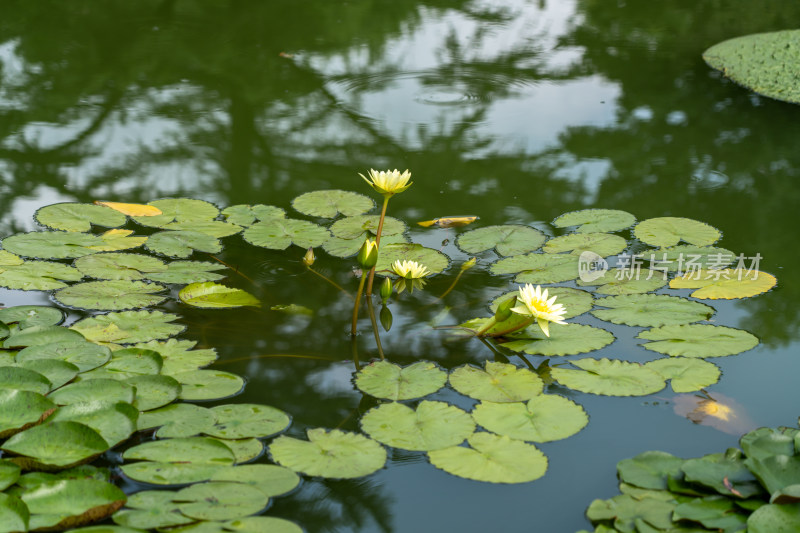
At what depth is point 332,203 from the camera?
103 inches

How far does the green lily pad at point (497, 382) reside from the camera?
1.70 meters

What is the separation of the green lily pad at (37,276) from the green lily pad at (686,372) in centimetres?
160

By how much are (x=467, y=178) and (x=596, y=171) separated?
0.52 m

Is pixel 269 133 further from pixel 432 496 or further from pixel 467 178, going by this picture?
pixel 432 496

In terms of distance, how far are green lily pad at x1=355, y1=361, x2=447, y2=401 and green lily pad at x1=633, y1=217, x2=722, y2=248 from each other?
1007 millimetres

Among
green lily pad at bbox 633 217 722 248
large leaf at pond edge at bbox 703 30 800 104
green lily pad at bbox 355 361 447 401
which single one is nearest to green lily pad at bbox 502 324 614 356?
green lily pad at bbox 355 361 447 401

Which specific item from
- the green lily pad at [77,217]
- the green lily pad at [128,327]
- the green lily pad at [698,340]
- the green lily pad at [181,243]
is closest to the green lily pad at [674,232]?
the green lily pad at [698,340]

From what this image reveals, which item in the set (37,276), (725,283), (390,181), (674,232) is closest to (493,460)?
(390,181)

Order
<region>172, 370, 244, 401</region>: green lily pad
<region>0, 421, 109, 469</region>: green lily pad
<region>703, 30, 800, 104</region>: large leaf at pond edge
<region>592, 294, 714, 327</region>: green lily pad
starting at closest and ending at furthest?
<region>0, 421, 109, 469</region>: green lily pad → <region>172, 370, 244, 401</region>: green lily pad → <region>592, 294, 714, 327</region>: green lily pad → <region>703, 30, 800, 104</region>: large leaf at pond edge

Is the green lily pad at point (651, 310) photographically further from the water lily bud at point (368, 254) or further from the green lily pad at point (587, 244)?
the water lily bud at point (368, 254)

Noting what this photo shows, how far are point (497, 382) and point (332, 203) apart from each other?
1.10m

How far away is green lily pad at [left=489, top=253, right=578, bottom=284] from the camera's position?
2.21 m

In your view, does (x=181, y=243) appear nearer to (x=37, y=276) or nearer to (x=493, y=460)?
(x=37, y=276)

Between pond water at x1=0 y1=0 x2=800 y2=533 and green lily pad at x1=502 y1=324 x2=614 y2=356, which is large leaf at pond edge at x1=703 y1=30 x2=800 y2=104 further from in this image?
green lily pad at x1=502 y1=324 x2=614 y2=356
